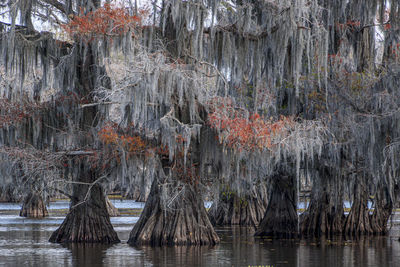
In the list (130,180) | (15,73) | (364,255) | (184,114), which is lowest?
(364,255)

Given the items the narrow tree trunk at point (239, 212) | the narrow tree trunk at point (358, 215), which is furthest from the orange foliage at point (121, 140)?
the narrow tree trunk at point (239, 212)

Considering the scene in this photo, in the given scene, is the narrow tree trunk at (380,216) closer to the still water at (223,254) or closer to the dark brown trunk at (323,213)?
the still water at (223,254)

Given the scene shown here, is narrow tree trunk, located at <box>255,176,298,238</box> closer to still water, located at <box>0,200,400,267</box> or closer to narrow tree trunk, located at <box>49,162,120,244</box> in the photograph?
still water, located at <box>0,200,400,267</box>

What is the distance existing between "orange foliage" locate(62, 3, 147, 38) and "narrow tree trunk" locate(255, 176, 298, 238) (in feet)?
26.4

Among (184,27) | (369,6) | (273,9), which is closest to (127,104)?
(184,27)

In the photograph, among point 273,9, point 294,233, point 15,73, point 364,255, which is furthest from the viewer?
point 294,233

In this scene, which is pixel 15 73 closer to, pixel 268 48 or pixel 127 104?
pixel 127 104

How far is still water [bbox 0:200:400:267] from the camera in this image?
17078mm

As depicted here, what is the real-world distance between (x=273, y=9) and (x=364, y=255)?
702 cm

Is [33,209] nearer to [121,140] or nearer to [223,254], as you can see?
[121,140]

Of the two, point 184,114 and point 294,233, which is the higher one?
point 184,114

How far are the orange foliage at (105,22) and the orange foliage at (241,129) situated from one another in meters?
3.12

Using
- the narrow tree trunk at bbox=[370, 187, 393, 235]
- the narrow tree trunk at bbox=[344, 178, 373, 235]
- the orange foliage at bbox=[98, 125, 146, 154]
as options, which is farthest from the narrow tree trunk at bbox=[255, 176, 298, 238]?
the orange foliage at bbox=[98, 125, 146, 154]

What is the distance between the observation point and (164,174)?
2075 cm
